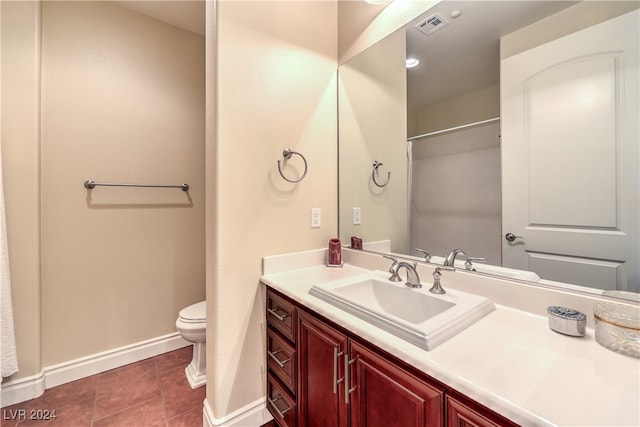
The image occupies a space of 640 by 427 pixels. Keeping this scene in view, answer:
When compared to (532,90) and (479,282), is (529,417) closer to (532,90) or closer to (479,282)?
(479,282)

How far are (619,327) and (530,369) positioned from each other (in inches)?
12.4

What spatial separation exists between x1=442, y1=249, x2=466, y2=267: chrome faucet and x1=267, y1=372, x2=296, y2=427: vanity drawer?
37.0 inches

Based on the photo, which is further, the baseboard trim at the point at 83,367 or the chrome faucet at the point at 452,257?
the baseboard trim at the point at 83,367

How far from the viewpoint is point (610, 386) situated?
55cm

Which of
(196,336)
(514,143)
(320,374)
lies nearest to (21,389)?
(196,336)

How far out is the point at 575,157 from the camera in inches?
35.2

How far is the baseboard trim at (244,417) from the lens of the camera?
50.3 inches

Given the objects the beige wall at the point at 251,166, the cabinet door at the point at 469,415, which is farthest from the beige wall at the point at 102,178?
the cabinet door at the point at 469,415

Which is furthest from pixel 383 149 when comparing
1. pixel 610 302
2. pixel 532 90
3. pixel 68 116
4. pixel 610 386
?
pixel 68 116

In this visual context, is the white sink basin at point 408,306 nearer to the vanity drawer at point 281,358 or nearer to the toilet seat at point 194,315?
the vanity drawer at point 281,358

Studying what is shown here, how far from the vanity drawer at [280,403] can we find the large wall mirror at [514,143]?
0.90 m

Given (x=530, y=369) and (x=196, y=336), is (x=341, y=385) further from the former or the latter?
(x=196, y=336)

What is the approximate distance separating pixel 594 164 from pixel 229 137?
144 cm

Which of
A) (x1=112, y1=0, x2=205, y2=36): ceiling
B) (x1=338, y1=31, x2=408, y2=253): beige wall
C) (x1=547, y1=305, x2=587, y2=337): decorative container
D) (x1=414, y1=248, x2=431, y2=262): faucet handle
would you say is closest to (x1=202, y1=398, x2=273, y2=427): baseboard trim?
(x1=338, y1=31, x2=408, y2=253): beige wall
